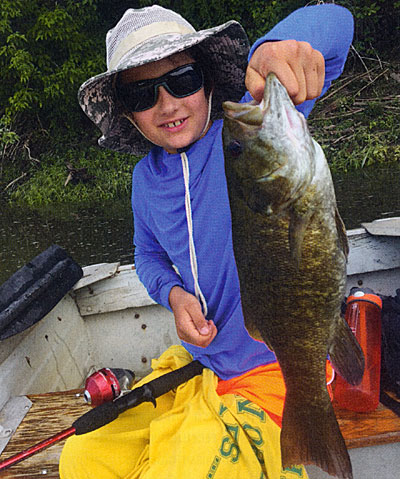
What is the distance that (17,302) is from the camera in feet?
9.13

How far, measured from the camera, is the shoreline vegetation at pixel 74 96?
13492mm

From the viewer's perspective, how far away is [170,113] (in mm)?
1841

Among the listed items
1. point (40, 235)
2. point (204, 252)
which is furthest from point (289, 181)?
point (40, 235)

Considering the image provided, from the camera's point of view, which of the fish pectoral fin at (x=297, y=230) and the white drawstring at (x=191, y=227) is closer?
the fish pectoral fin at (x=297, y=230)

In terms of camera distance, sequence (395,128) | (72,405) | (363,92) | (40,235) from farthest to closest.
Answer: (363,92) < (395,128) < (40,235) < (72,405)

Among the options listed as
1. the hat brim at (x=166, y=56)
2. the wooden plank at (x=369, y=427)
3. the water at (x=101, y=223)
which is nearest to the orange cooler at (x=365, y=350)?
the wooden plank at (x=369, y=427)

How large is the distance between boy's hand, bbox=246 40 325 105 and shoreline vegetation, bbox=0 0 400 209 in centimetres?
1147

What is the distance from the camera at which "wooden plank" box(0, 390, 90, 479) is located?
2.15 metres

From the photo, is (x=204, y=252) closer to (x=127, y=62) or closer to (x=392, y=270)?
(x=127, y=62)

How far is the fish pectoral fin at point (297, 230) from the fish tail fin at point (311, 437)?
479 millimetres

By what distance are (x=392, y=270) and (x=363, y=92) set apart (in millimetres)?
12370

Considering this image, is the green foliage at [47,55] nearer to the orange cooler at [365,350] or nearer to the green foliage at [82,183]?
the green foliage at [82,183]

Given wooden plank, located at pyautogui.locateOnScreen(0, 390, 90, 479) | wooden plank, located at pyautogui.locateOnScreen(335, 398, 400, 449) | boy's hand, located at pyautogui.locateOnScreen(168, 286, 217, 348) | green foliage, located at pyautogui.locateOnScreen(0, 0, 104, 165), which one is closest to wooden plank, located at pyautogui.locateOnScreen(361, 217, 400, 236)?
wooden plank, located at pyautogui.locateOnScreen(335, 398, 400, 449)

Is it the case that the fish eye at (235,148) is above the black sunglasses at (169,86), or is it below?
below
